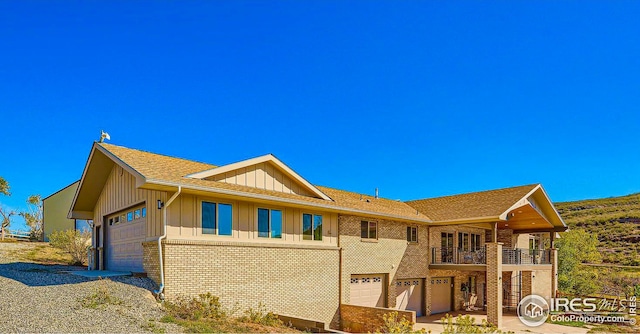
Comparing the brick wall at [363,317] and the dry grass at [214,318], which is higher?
the dry grass at [214,318]

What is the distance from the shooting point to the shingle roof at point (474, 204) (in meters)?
22.2

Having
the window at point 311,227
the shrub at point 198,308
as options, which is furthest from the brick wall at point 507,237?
the shrub at point 198,308

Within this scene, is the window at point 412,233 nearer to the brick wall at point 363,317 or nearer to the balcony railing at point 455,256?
the balcony railing at point 455,256

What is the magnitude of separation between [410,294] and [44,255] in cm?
2019

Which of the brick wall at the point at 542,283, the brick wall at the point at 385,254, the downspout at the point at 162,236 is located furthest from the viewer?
the brick wall at the point at 542,283

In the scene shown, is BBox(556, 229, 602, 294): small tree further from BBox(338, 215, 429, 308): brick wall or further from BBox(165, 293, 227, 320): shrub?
BBox(165, 293, 227, 320): shrub

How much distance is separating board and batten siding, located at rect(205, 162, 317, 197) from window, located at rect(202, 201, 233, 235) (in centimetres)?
93

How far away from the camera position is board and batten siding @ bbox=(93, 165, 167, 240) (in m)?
15.3

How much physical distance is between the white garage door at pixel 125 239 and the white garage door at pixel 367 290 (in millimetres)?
8719

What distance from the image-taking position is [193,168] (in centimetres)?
1689

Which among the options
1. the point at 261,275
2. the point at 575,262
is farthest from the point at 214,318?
the point at 575,262

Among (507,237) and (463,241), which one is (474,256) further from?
(507,237)

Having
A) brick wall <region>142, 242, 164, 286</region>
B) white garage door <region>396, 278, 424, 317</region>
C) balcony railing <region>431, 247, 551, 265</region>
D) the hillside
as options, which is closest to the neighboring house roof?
brick wall <region>142, 242, 164, 286</region>

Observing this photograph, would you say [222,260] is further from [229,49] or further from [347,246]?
[229,49]
